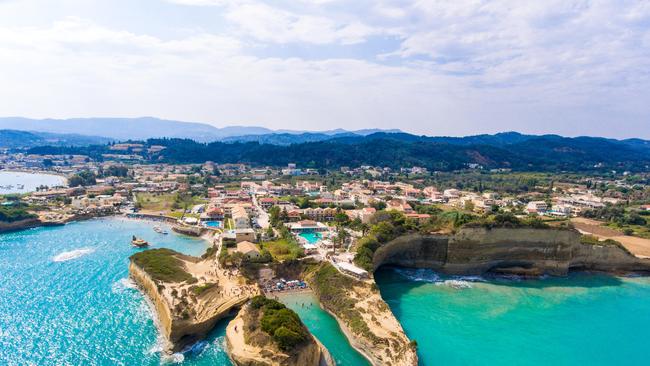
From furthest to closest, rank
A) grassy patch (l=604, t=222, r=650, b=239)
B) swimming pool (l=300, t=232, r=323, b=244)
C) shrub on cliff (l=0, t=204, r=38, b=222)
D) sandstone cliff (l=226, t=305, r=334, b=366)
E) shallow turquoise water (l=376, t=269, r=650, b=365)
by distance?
shrub on cliff (l=0, t=204, r=38, b=222) < grassy patch (l=604, t=222, r=650, b=239) < swimming pool (l=300, t=232, r=323, b=244) < shallow turquoise water (l=376, t=269, r=650, b=365) < sandstone cliff (l=226, t=305, r=334, b=366)

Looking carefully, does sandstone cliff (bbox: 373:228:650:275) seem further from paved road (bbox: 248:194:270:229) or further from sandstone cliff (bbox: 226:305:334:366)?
paved road (bbox: 248:194:270:229)

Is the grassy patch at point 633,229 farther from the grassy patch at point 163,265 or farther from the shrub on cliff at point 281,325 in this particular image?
the grassy patch at point 163,265

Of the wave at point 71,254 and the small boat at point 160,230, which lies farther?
the small boat at point 160,230

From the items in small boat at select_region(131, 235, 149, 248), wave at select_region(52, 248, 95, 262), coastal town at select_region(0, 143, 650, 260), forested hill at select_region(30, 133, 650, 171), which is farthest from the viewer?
forested hill at select_region(30, 133, 650, 171)

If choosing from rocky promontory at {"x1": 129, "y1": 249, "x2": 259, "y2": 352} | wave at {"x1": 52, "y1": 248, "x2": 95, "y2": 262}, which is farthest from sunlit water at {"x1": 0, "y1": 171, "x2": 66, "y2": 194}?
rocky promontory at {"x1": 129, "y1": 249, "x2": 259, "y2": 352}

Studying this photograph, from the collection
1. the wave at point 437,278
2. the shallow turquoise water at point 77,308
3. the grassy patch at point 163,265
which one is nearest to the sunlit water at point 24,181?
the shallow turquoise water at point 77,308

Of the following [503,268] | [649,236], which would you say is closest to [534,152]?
[649,236]

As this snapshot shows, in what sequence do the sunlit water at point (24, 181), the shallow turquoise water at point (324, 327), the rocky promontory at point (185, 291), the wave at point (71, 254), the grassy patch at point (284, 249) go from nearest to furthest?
the shallow turquoise water at point (324, 327), the rocky promontory at point (185, 291), the grassy patch at point (284, 249), the wave at point (71, 254), the sunlit water at point (24, 181)
